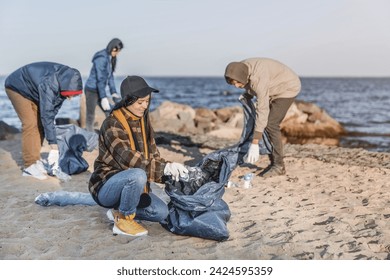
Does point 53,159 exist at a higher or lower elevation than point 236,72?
lower

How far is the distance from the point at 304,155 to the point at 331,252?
3.91 m

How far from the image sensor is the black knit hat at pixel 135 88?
3.34m

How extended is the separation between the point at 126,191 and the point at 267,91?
94.2 inches

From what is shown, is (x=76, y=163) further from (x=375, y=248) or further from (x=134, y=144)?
(x=375, y=248)

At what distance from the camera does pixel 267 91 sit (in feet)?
17.2

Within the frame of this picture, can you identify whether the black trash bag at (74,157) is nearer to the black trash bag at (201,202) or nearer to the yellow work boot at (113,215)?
the yellow work boot at (113,215)

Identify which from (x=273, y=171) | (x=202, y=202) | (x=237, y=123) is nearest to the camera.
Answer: (x=202, y=202)

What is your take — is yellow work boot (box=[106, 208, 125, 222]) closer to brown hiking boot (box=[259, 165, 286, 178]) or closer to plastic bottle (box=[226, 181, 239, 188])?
plastic bottle (box=[226, 181, 239, 188])

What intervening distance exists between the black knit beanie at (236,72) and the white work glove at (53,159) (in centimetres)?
212

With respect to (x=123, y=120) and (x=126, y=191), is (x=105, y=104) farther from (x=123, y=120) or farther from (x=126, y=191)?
(x=126, y=191)

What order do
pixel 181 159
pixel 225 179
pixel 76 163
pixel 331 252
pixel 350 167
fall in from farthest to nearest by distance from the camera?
pixel 181 159 → pixel 350 167 → pixel 76 163 → pixel 225 179 → pixel 331 252

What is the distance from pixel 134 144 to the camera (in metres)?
3.56

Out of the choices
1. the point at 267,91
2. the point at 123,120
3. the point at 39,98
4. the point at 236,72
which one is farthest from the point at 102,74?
the point at 123,120
